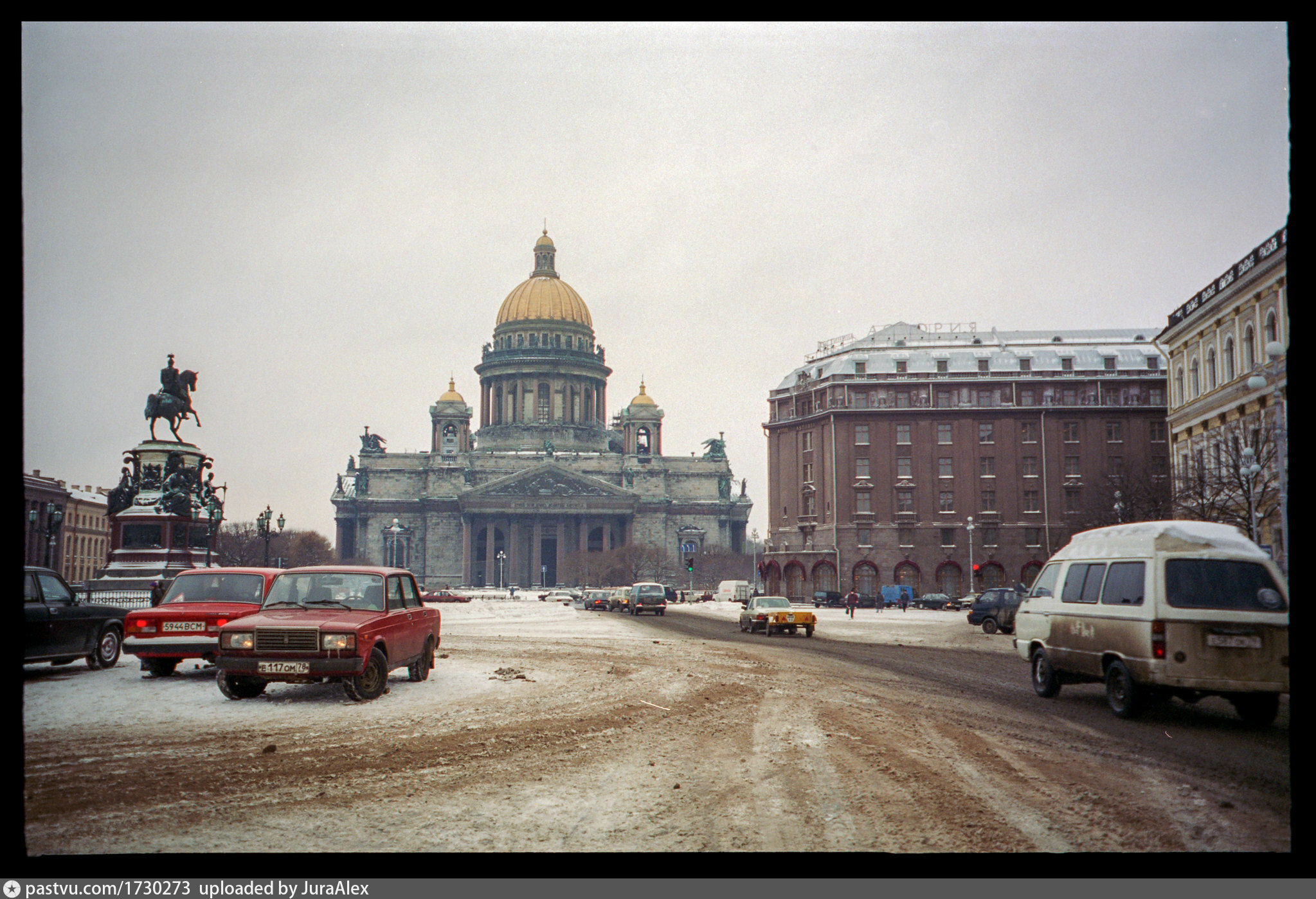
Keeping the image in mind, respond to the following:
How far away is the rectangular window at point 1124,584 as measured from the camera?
11719mm

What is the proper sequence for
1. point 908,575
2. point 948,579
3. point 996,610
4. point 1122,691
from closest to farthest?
1. point 1122,691
2. point 996,610
3. point 948,579
4. point 908,575

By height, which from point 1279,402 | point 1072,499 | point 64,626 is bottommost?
point 64,626

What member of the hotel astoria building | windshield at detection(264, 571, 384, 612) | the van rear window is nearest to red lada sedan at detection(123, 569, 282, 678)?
windshield at detection(264, 571, 384, 612)

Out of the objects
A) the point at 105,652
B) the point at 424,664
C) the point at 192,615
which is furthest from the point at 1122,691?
the point at 105,652

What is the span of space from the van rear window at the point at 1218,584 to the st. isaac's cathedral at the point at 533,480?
110 meters

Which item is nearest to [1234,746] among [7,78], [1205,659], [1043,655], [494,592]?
[1205,659]

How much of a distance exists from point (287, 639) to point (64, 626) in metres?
5.31

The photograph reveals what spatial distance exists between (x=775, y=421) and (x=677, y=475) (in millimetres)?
46952

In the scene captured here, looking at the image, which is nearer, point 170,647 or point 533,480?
point 170,647

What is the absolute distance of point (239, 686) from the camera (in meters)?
13.6

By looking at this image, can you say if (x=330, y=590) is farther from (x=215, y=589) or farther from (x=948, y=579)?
(x=948, y=579)

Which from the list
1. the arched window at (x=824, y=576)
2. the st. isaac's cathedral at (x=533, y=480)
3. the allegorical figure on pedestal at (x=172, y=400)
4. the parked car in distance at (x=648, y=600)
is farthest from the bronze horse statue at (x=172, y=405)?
the st. isaac's cathedral at (x=533, y=480)

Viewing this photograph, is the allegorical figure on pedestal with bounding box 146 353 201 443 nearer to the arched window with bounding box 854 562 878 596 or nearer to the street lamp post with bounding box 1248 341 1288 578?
the street lamp post with bounding box 1248 341 1288 578

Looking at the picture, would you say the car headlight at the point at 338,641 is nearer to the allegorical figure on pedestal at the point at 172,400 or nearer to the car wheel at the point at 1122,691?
the car wheel at the point at 1122,691
